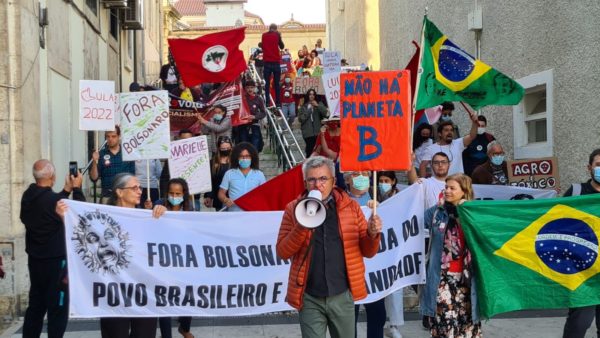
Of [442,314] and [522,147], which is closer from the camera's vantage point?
[442,314]

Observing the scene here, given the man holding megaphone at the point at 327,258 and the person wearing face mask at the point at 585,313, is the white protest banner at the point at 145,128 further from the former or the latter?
the person wearing face mask at the point at 585,313

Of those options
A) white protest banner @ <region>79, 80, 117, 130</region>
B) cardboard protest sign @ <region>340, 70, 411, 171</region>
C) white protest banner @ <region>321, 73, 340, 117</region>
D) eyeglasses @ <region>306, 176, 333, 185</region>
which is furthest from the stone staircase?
eyeglasses @ <region>306, 176, 333, 185</region>

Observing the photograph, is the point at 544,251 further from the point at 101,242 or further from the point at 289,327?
the point at 101,242

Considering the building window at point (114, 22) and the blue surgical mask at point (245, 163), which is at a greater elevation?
the building window at point (114, 22)

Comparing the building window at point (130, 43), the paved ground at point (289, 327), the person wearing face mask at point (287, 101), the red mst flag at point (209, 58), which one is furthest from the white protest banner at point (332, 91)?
the building window at point (130, 43)

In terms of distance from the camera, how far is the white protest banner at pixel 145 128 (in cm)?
866

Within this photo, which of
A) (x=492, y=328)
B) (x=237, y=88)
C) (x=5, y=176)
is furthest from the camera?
(x=237, y=88)

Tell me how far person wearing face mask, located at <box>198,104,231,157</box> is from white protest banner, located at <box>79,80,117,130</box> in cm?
275

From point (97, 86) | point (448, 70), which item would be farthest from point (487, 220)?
point (97, 86)

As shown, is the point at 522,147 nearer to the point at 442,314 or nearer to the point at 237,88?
the point at 237,88

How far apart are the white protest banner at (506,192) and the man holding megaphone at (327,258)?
3454 mm

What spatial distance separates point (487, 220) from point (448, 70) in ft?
10.1

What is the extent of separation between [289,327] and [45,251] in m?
2.79

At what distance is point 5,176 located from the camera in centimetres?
933
